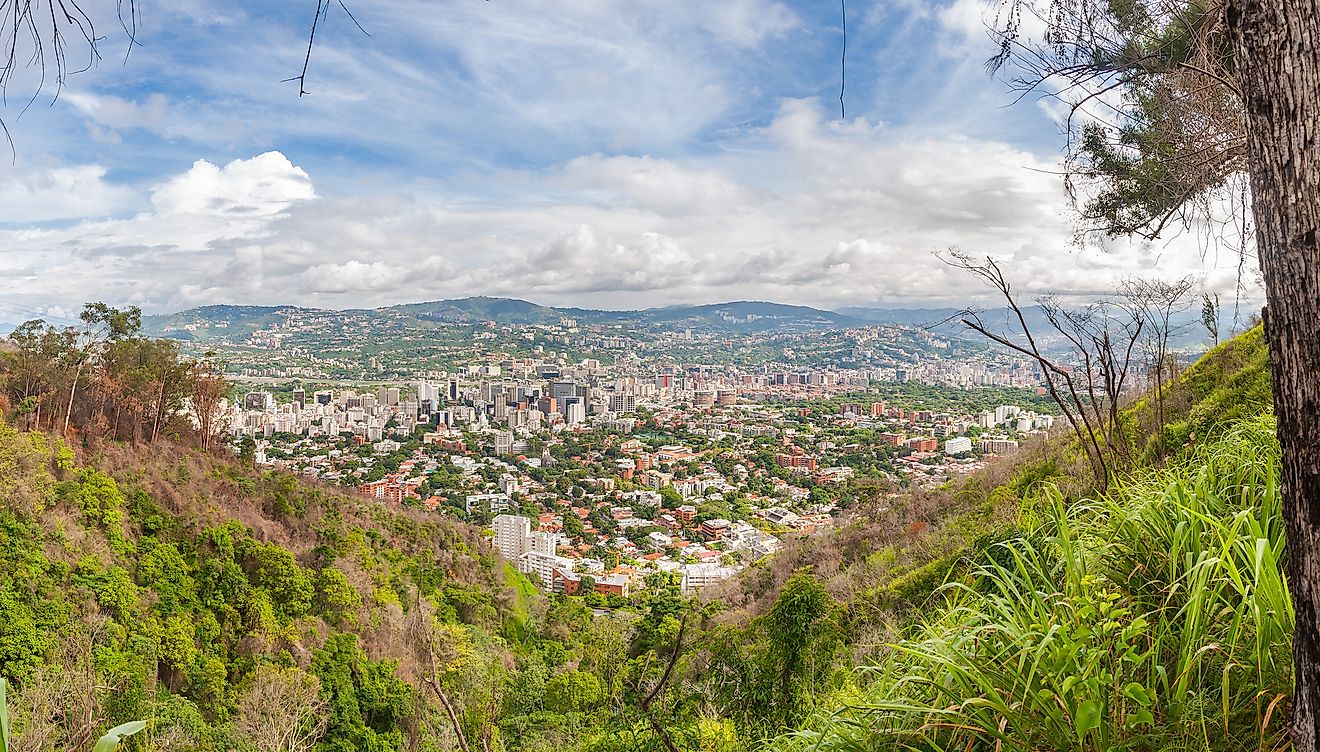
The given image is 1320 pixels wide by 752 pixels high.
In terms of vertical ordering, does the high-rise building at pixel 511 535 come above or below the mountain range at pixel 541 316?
→ below

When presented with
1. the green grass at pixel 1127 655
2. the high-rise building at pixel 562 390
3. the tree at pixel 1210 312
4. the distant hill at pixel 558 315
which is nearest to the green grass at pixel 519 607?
the tree at pixel 1210 312

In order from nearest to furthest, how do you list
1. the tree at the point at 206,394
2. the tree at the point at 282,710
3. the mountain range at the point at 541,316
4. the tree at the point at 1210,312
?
the tree at the point at 1210,312
the tree at the point at 282,710
the tree at the point at 206,394
the mountain range at the point at 541,316

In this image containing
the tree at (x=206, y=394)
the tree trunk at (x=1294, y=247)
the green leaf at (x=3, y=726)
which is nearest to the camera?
the green leaf at (x=3, y=726)

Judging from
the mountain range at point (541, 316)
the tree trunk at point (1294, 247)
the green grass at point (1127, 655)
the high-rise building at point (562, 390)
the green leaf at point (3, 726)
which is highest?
the mountain range at point (541, 316)

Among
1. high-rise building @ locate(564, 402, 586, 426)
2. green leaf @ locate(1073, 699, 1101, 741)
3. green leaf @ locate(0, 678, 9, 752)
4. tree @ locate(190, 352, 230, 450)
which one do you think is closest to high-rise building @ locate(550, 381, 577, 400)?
high-rise building @ locate(564, 402, 586, 426)

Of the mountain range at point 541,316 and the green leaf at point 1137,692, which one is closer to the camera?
the green leaf at point 1137,692

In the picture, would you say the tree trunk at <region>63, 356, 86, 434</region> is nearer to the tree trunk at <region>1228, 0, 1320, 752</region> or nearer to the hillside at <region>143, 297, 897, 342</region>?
the tree trunk at <region>1228, 0, 1320, 752</region>

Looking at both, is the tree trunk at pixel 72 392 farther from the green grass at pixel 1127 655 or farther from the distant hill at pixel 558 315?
the distant hill at pixel 558 315
